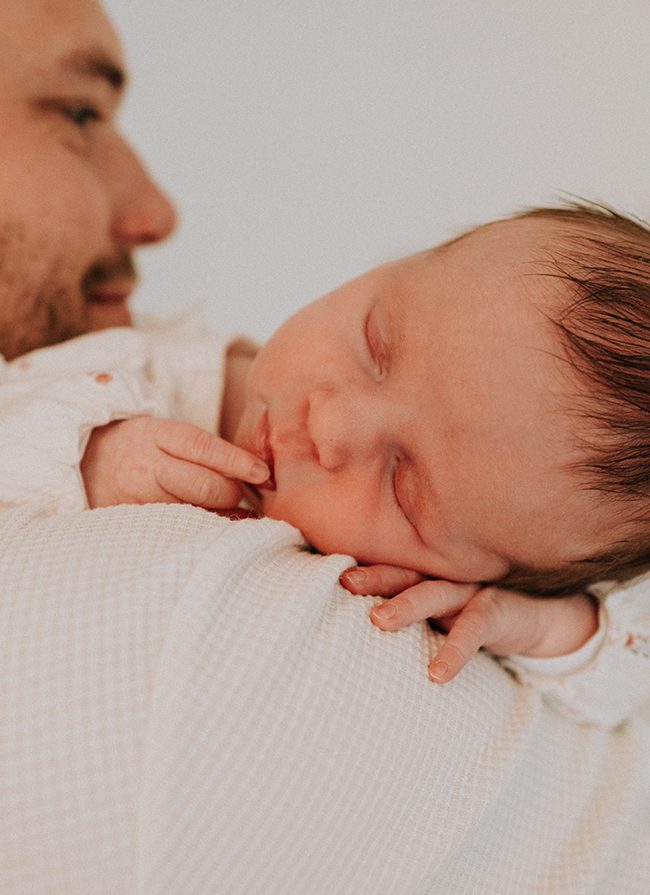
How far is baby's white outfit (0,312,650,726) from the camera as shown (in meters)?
0.81

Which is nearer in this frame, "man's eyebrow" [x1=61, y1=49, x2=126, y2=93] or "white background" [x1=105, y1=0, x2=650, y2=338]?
"man's eyebrow" [x1=61, y1=49, x2=126, y2=93]

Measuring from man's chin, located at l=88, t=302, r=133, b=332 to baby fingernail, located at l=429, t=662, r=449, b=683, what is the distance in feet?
2.77

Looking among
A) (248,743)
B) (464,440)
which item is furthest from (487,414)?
(248,743)

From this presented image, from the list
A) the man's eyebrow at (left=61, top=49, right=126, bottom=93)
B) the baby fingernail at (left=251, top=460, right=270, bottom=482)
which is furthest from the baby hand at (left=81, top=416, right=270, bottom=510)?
the man's eyebrow at (left=61, top=49, right=126, bottom=93)

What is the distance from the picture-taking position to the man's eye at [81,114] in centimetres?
128

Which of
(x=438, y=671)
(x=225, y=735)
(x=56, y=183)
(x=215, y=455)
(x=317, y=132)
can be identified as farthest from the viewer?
(x=317, y=132)

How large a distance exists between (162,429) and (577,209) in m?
0.53

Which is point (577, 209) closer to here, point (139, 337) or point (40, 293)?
point (139, 337)

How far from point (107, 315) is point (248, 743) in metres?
0.90

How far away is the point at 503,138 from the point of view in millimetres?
2066

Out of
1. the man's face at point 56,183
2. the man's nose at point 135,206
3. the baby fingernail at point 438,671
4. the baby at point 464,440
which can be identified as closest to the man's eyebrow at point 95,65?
the man's face at point 56,183

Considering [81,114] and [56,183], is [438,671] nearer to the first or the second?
[56,183]

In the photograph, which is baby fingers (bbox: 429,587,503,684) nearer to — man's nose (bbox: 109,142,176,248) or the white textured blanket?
the white textured blanket

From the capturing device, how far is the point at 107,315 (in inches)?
51.9
